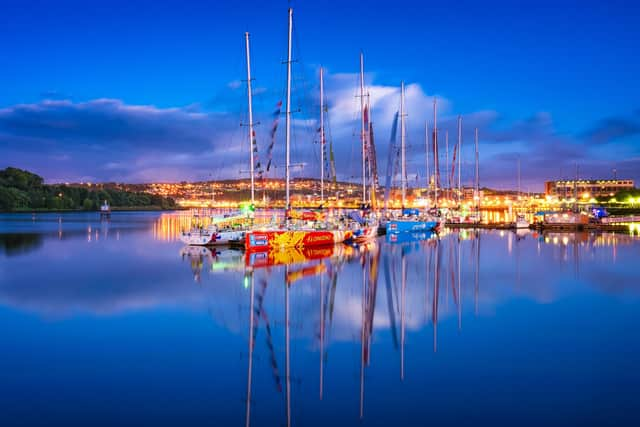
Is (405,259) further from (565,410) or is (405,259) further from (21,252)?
(21,252)

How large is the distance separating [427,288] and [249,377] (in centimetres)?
1034

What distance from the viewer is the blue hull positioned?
44959mm

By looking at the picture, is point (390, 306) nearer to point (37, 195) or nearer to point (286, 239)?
point (286, 239)

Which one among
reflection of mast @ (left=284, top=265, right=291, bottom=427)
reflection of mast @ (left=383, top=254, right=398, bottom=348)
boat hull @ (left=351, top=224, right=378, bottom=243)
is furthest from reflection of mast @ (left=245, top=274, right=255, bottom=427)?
boat hull @ (left=351, top=224, right=378, bottom=243)

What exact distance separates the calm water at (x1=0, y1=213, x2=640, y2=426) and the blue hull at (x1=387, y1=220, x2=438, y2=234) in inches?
900

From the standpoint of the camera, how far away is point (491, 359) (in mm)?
9484

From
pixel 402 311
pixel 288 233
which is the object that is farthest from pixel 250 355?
pixel 288 233

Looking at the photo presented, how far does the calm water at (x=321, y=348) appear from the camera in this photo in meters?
7.16

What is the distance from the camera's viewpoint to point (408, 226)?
157ft

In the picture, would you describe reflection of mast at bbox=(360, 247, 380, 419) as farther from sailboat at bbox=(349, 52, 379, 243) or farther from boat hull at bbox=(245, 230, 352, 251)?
sailboat at bbox=(349, 52, 379, 243)

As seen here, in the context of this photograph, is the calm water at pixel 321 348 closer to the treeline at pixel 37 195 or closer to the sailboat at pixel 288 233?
the sailboat at pixel 288 233

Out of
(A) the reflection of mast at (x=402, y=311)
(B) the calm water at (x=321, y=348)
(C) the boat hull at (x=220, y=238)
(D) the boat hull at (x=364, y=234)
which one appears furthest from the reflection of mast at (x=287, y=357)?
(D) the boat hull at (x=364, y=234)

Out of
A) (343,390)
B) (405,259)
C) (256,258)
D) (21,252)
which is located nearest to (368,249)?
(405,259)

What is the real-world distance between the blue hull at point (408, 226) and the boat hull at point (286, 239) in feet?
42.4
